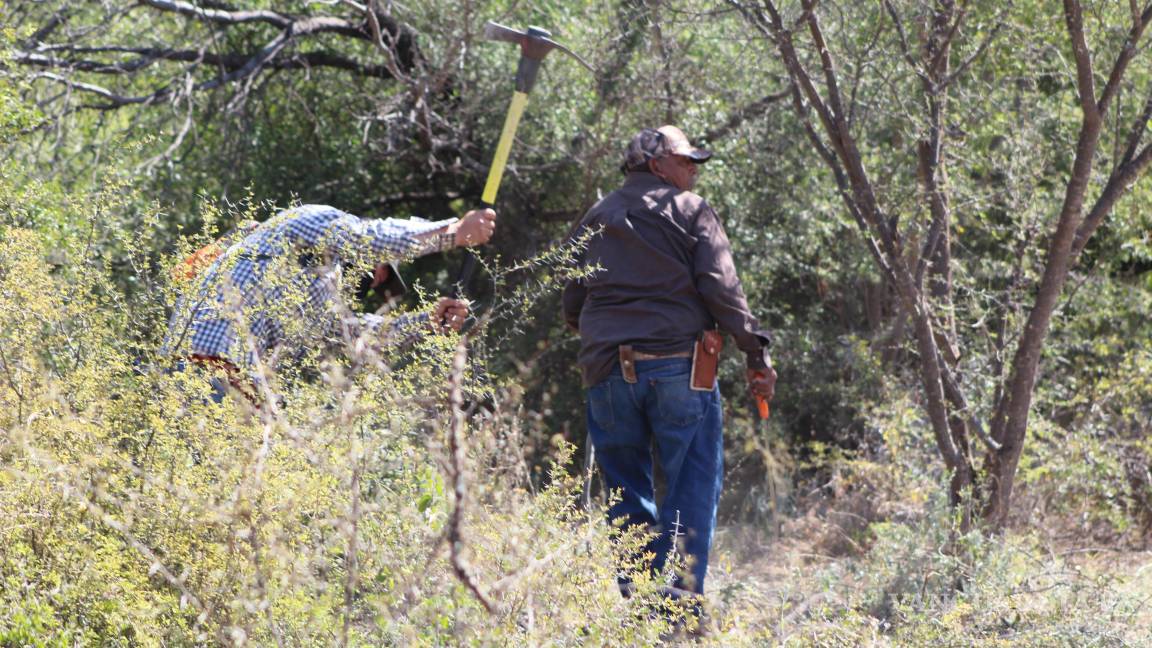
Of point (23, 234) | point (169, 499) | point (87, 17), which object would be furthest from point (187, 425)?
point (87, 17)

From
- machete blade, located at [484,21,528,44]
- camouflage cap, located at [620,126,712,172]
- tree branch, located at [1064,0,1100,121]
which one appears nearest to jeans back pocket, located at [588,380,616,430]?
camouflage cap, located at [620,126,712,172]

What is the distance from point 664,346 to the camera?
4.80 metres

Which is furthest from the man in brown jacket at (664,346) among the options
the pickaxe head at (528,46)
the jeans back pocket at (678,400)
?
the pickaxe head at (528,46)

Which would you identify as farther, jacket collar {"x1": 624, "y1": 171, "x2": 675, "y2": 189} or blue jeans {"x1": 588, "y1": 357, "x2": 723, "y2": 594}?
jacket collar {"x1": 624, "y1": 171, "x2": 675, "y2": 189}

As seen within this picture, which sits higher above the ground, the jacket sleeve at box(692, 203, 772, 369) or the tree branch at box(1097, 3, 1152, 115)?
the tree branch at box(1097, 3, 1152, 115)

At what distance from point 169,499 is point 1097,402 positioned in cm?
484

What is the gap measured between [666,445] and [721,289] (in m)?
0.61

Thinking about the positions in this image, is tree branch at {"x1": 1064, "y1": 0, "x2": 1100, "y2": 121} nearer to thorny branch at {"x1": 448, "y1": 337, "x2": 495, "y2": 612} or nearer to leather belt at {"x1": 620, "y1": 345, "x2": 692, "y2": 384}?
leather belt at {"x1": 620, "y1": 345, "x2": 692, "y2": 384}

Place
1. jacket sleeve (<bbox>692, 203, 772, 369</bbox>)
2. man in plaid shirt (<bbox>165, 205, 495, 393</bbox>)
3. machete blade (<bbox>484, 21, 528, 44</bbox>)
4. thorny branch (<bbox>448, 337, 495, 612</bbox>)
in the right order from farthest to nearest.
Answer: machete blade (<bbox>484, 21, 528, 44</bbox>) < jacket sleeve (<bbox>692, 203, 772, 369</bbox>) < man in plaid shirt (<bbox>165, 205, 495, 393</bbox>) < thorny branch (<bbox>448, 337, 495, 612</bbox>)

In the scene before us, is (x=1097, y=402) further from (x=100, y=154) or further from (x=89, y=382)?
(x=100, y=154)

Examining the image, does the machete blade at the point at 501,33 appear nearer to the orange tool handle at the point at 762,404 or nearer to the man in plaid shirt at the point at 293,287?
the man in plaid shirt at the point at 293,287

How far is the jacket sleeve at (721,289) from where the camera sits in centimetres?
476

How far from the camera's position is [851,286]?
8523 millimetres

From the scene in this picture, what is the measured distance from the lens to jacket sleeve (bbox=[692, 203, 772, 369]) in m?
4.76
